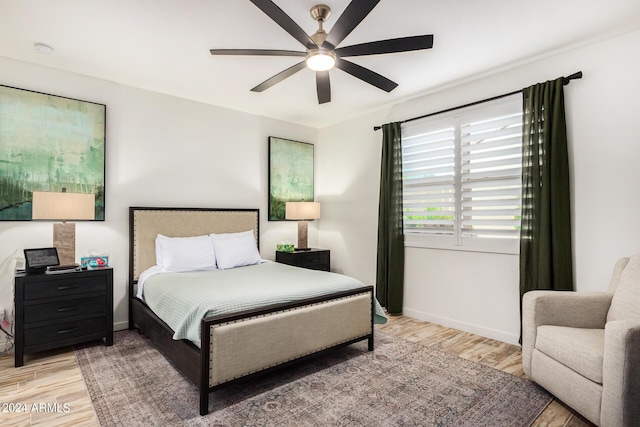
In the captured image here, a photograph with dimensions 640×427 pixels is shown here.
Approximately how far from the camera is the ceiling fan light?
7.61 feet

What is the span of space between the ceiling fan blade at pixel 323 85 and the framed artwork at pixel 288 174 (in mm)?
2004

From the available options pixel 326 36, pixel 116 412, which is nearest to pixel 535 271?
pixel 326 36

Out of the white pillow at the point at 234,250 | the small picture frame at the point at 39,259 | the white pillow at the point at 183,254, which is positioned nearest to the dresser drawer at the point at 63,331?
the small picture frame at the point at 39,259

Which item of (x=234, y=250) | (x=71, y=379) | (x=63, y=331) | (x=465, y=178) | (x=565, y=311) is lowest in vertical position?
(x=71, y=379)

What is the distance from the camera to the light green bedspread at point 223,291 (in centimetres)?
230

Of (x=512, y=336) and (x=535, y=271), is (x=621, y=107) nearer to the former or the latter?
(x=535, y=271)

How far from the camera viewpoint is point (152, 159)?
3.88 metres

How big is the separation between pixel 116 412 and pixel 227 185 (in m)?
2.87

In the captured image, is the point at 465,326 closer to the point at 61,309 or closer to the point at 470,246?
the point at 470,246

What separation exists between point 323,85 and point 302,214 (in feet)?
7.46

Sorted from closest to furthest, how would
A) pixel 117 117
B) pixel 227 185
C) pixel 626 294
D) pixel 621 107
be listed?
pixel 626 294, pixel 621 107, pixel 117 117, pixel 227 185

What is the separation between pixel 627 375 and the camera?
1754 mm

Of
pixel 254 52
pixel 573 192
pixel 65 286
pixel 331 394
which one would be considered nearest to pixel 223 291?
pixel 331 394

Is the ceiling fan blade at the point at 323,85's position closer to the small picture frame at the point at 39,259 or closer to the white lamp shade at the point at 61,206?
the white lamp shade at the point at 61,206
